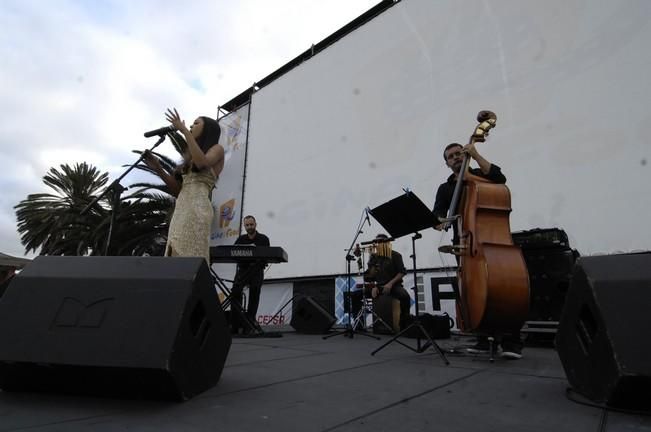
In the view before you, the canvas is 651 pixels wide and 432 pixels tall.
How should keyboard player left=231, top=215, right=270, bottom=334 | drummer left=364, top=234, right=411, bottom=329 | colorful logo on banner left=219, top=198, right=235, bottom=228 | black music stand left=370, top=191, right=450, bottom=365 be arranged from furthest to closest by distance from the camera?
colorful logo on banner left=219, top=198, right=235, bottom=228, drummer left=364, top=234, right=411, bottom=329, keyboard player left=231, top=215, right=270, bottom=334, black music stand left=370, top=191, right=450, bottom=365

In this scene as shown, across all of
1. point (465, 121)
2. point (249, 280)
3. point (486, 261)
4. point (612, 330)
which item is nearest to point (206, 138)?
point (486, 261)

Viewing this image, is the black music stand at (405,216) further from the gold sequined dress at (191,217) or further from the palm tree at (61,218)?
the palm tree at (61,218)

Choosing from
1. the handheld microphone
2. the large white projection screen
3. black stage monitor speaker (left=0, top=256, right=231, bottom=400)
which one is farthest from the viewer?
the large white projection screen

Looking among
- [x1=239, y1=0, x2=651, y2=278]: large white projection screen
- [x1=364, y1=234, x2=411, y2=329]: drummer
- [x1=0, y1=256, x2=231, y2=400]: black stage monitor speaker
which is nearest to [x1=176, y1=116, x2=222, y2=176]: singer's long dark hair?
[x1=0, y1=256, x2=231, y2=400]: black stage monitor speaker

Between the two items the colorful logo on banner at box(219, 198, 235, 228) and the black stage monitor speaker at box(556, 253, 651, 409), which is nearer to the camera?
the black stage monitor speaker at box(556, 253, 651, 409)

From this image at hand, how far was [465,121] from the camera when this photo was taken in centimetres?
643

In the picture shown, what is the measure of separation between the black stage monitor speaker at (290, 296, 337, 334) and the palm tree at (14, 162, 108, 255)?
11.1 meters

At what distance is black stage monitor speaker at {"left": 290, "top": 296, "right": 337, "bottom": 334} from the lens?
5191 mm

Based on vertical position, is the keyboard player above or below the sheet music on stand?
below

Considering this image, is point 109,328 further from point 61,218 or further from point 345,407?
point 61,218

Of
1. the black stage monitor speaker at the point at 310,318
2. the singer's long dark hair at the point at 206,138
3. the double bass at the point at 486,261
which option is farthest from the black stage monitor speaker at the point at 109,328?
the black stage monitor speaker at the point at 310,318

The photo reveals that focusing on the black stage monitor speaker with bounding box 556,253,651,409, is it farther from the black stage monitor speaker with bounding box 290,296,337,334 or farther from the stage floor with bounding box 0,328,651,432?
the black stage monitor speaker with bounding box 290,296,337,334

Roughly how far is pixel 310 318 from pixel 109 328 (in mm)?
4152

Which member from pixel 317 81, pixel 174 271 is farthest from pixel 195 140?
pixel 317 81
